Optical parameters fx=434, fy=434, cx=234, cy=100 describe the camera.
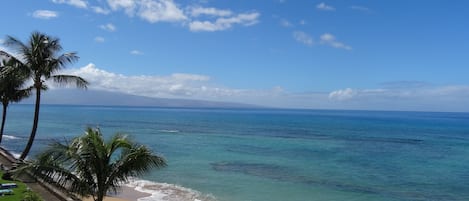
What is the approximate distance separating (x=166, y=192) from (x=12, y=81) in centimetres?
1056

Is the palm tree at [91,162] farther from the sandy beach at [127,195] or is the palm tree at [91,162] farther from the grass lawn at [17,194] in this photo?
the sandy beach at [127,195]

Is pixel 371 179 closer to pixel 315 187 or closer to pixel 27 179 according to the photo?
pixel 315 187

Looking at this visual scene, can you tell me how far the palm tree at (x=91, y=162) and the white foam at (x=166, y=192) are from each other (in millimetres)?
11845

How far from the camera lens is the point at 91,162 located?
1162 centimetres

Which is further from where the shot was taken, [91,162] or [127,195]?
[127,195]

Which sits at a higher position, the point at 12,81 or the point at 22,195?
the point at 12,81

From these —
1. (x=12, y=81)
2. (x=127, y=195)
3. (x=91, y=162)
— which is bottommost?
(x=127, y=195)

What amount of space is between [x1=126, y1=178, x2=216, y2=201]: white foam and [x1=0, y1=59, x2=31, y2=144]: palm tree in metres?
8.33

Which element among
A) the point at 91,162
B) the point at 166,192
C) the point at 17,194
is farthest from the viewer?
the point at 166,192

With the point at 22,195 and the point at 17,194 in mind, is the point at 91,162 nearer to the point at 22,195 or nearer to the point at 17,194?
the point at 22,195

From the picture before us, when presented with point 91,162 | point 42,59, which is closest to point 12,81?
point 42,59

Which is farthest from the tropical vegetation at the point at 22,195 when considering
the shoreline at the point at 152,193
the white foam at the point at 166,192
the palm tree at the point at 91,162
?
the white foam at the point at 166,192

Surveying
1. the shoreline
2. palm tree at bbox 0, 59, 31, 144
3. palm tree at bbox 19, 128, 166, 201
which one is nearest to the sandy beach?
the shoreline

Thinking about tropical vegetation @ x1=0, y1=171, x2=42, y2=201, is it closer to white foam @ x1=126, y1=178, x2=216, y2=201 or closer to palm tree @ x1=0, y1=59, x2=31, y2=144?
palm tree @ x1=0, y1=59, x2=31, y2=144
